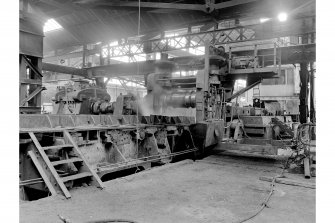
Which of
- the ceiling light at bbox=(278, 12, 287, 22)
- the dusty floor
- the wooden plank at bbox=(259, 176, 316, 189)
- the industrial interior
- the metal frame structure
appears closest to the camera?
the dusty floor

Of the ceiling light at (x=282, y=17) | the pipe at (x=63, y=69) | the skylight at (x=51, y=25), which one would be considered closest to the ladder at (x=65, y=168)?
the ceiling light at (x=282, y=17)

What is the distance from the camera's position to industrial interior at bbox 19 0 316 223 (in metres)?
4.04

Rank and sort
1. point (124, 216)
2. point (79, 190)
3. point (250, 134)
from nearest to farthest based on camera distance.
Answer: point (124, 216) < point (79, 190) < point (250, 134)

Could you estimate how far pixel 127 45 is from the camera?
15.1 m

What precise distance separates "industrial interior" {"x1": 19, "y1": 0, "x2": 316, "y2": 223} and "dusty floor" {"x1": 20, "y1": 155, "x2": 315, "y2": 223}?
20 mm

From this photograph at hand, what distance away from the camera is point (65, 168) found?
5211 mm

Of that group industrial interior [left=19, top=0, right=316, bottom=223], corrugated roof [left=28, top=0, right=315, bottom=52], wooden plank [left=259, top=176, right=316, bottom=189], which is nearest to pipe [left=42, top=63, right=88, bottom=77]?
industrial interior [left=19, top=0, right=316, bottom=223]

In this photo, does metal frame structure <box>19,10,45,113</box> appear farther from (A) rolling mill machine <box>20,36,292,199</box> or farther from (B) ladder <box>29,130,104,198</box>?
(B) ladder <box>29,130,104,198</box>

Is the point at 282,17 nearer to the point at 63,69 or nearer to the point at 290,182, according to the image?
the point at 290,182

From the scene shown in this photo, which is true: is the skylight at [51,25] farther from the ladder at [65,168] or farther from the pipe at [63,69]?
the ladder at [65,168]

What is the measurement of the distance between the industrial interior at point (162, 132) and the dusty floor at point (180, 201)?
0.07 ft

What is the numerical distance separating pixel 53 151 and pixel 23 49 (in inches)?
185
